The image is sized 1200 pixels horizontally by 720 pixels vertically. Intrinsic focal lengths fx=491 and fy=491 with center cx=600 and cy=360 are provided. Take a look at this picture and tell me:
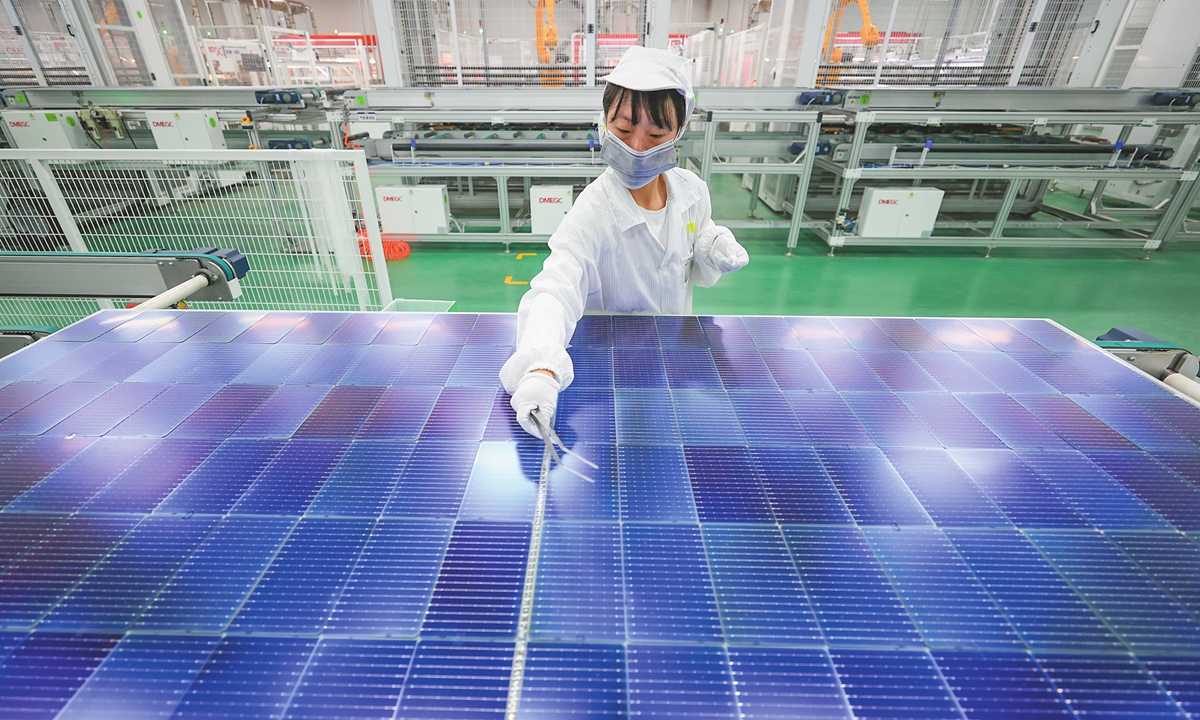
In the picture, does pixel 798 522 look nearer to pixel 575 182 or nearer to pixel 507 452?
pixel 507 452

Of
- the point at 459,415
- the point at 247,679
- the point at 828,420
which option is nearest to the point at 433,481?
the point at 459,415

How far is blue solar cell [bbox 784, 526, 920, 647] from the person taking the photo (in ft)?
3.13

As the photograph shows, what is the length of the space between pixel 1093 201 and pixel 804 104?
4.85 m

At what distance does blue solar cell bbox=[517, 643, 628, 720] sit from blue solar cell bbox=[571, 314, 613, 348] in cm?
118

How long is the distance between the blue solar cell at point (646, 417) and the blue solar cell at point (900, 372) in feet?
2.58

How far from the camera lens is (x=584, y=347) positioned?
1.93m

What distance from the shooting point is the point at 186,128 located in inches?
254

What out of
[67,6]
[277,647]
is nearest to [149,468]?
[277,647]

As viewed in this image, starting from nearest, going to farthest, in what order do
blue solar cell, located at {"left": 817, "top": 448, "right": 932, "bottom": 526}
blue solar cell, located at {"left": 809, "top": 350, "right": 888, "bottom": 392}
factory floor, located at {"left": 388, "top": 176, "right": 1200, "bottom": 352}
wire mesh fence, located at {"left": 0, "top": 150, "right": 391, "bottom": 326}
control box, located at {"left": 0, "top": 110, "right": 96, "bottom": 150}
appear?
blue solar cell, located at {"left": 817, "top": 448, "right": 932, "bottom": 526} → blue solar cell, located at {"left": 809, "top": 350, "right": 888, "bottom": 392} → wire mesh fence, located at {"left": 0, "top": 150, "right": 391, "bottom": 326} → factory floor, located at {"left": 388, "top": 176, "right": 1200, "bottom": 352} → control box, located at {"left": 0, "top": 110, "right": 96, "bottom": 150}

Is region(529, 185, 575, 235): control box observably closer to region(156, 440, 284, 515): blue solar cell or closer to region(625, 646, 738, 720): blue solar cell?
region(156, 440, 284, 515): blue solar cell

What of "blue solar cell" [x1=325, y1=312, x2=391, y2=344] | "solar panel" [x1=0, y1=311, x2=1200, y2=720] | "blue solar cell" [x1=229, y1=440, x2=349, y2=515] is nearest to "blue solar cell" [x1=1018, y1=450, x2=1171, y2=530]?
"solar panel" [x1=0, y1=311, x2=1200, y2=720]

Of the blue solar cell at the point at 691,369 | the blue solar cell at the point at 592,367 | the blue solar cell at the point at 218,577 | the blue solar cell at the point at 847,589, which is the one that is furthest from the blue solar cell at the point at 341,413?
the blue solar cell at the point at 847,589

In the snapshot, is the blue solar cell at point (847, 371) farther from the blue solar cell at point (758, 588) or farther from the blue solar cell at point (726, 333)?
the blue solar cell at point (758, 588)

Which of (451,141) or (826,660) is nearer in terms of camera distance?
(826,660)
